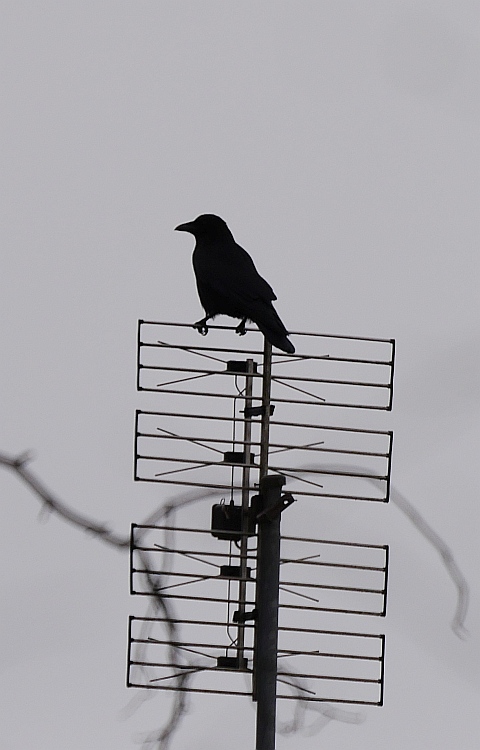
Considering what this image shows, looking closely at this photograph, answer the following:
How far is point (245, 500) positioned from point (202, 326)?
0.66 meters

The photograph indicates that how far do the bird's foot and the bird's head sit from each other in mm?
443

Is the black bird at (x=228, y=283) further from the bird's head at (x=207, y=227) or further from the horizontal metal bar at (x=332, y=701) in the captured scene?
the horizontal metal bar at (x=332, y=701)

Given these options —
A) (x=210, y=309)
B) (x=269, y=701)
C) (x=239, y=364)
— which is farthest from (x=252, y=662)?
(x=210, y=309)

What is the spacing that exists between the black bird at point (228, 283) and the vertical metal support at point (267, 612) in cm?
53

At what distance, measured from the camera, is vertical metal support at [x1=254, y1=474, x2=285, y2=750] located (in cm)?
367

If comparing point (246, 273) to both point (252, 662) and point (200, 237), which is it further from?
point (252, 662)

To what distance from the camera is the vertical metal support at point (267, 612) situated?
3.67 metres

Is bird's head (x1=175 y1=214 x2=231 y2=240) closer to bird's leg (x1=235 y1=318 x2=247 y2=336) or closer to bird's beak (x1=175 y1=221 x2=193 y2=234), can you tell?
bird's beak (x1=175 y1=221 x2=193 y2=234)

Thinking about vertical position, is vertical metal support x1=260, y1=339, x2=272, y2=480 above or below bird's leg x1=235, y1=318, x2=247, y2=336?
below

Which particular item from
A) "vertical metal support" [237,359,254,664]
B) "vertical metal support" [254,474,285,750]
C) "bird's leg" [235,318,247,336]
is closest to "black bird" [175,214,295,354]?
"bird's leg" [235,318,247,336]

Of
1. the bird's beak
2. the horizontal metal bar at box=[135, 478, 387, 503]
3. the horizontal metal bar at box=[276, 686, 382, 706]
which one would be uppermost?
the bird's beak

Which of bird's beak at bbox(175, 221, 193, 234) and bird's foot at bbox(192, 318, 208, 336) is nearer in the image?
bird's foot at bbox(192, 318, 208, 336)

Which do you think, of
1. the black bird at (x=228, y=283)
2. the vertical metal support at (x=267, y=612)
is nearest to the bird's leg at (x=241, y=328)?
the black bird at (x=228, y=283)

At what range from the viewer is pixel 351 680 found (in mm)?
3828
